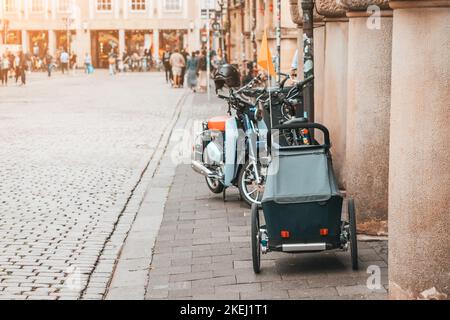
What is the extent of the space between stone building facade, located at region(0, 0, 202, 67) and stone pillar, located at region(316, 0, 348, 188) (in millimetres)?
73084

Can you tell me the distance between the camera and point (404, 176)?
5.66m

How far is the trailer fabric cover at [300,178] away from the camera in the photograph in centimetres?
696

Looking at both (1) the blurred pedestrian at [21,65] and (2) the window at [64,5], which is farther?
(2) the window at [64,5]

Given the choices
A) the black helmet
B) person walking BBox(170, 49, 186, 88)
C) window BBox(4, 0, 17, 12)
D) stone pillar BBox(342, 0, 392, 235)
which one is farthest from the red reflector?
window BBox(4, 0, 17, 12)

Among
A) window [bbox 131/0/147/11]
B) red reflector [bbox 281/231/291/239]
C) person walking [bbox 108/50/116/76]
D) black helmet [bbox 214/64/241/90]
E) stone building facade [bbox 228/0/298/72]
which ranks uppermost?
window [bbox 131/0/147/11]

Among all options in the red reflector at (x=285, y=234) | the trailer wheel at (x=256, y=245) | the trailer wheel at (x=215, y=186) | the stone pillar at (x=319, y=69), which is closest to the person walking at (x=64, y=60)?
the stone pillar at (x=319, y=69)

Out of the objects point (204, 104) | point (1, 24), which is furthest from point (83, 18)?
point (204, 104)

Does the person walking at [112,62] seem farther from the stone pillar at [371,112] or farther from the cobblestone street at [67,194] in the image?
the stone pillar at [371,112]

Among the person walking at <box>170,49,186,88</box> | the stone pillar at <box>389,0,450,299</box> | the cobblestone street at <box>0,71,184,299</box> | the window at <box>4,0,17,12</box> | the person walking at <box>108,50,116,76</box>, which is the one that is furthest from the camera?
the window at <box>4,0,17,12</box>

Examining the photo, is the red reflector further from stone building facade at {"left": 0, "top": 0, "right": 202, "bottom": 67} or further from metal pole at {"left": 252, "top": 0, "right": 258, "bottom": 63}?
stone building facade at {"left": 0, "top": 0, "right": 202, "bottom": 67}

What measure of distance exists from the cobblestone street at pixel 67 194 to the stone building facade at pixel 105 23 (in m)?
58.7

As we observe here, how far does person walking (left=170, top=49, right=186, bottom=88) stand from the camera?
43.8 meters

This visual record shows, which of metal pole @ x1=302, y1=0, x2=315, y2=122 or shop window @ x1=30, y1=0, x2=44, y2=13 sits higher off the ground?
shop window @ x1=30, y1=0, x2=44, y2=13

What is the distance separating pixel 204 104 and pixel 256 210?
23801 mm
